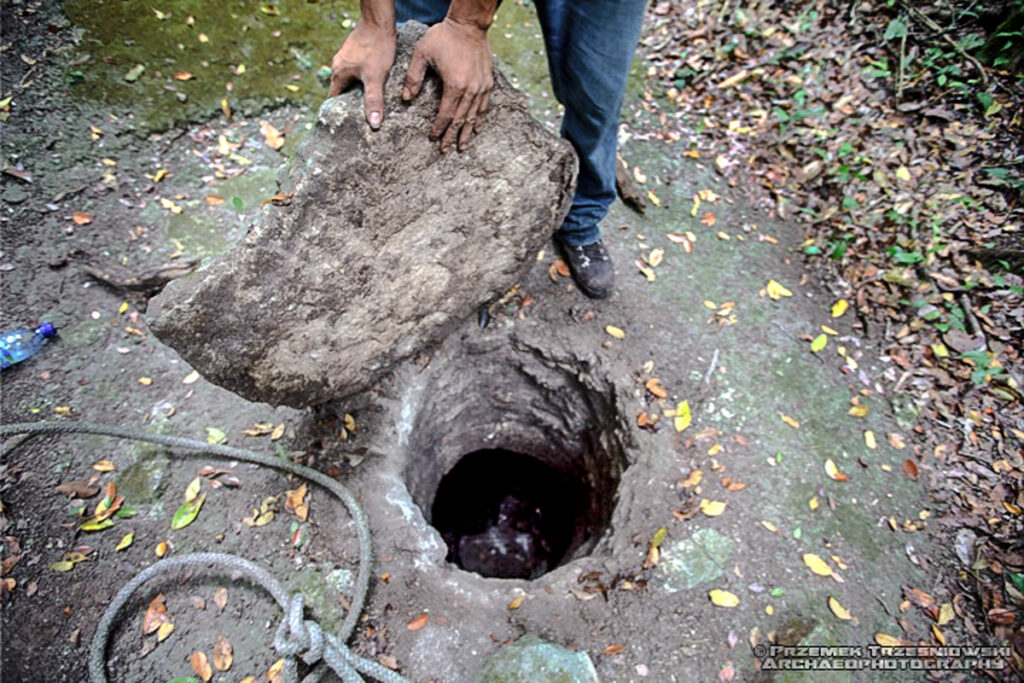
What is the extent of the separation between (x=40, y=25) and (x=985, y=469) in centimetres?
620

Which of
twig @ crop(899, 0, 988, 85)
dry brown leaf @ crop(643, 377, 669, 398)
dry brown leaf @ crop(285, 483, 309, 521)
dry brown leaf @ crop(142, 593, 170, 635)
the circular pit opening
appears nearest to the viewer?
dry brown leaf @ crop(142, 593, 170, 635)

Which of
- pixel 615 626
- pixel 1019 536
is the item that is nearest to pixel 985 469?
pixel 1019 536

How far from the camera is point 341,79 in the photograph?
199 centimetres

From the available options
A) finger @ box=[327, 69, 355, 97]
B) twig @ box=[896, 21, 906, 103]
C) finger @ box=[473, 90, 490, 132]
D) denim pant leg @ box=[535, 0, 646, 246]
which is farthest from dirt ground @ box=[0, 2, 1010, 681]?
twig @ box=[896, 21, 906, 103]

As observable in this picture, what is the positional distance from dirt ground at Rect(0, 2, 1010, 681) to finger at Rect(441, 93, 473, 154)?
3.00 ft

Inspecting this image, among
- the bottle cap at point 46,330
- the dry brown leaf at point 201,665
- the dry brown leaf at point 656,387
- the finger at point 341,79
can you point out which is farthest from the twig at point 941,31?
the bottle cap at point 46,330

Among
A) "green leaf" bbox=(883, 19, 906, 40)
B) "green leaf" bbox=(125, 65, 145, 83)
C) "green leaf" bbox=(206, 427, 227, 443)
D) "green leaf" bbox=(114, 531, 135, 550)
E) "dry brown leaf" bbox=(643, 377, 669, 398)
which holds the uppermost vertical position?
"green leaf" bbox=(883, 19, 906, 40)

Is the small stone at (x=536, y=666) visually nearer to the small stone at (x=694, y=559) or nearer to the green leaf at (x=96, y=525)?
the small stone at (x=694, y=559)

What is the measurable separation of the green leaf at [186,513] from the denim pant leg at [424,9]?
2.29 meters

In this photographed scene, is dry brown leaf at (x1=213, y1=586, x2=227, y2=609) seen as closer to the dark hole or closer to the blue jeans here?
the dark hole

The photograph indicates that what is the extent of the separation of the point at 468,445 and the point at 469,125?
7.09 ft

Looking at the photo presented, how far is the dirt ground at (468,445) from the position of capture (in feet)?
7.36

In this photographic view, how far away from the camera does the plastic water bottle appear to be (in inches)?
106

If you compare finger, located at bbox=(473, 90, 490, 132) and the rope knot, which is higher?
finger, located at bbox=(473, 90, 490, 132)
